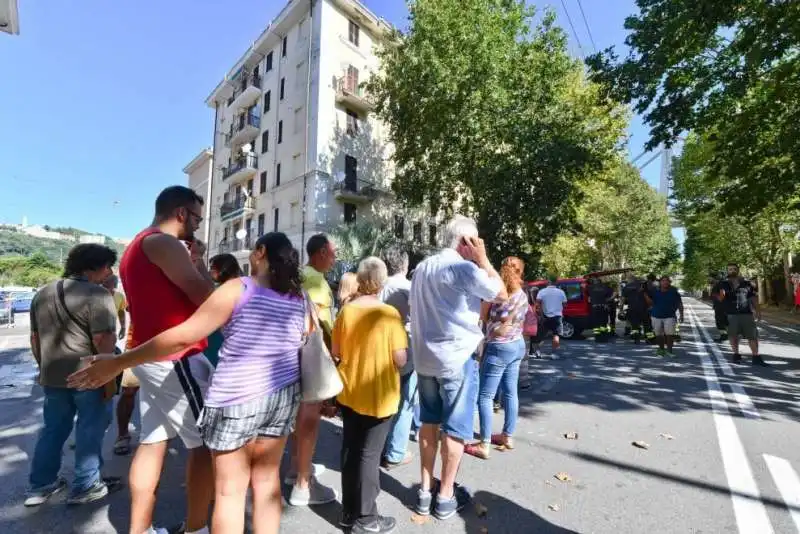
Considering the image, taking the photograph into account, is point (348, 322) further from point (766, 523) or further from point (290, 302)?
point (766, 523)

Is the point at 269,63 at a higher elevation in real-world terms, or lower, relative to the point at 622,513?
higher

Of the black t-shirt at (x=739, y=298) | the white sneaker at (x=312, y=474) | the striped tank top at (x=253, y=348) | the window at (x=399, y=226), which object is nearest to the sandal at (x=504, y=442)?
the white sneaker at (x=312, y=474)

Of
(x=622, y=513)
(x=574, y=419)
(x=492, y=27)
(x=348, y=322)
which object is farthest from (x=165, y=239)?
(x=492, y=27)

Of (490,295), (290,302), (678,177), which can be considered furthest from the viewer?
(678,177)

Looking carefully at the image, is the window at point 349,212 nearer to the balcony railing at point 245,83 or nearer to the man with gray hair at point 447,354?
the balcony railing at point 245,83

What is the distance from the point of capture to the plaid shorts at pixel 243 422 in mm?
1829

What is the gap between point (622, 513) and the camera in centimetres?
288

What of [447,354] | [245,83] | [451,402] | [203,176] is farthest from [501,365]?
[203,176]

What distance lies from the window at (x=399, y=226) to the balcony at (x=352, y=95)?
21.4ft

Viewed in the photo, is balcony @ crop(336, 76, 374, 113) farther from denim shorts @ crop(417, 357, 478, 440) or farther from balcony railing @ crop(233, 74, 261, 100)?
denim shorts @ crop(417, 357, 478, 440)

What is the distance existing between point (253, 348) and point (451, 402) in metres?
1.40

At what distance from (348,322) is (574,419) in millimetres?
3470

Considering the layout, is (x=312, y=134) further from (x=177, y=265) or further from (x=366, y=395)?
(x=177, y=265)

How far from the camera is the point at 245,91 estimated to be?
29188 mm
